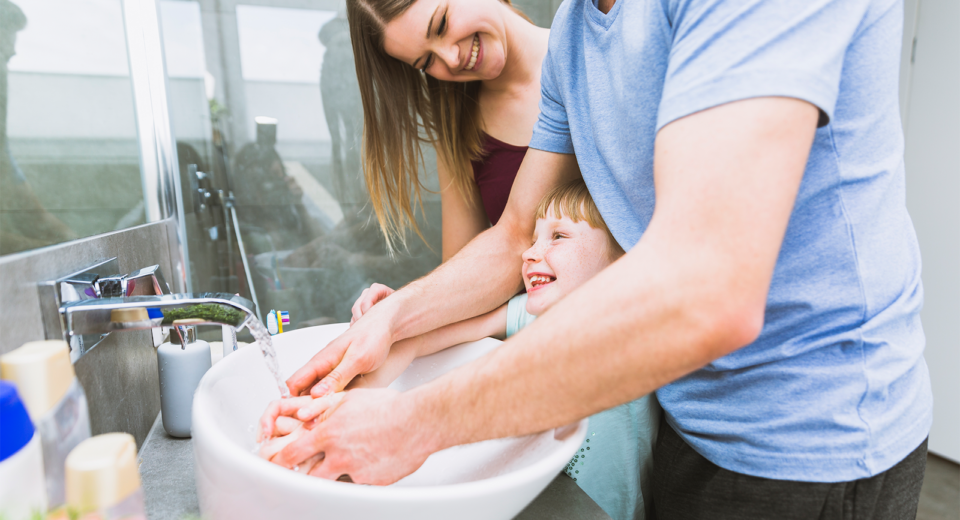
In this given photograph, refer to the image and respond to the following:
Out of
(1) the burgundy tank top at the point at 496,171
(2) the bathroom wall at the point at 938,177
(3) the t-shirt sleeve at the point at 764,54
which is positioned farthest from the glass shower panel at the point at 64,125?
(2) the bathroom wall at the point at 938,177

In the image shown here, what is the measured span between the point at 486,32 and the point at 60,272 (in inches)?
33.3

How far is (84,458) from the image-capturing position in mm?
338

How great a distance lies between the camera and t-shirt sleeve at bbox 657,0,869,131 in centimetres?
36

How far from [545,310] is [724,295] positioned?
0.90 feet

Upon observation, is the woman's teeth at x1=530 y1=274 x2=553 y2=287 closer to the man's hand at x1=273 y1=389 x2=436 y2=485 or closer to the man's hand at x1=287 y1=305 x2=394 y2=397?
the man's hand at x1=287 y1=305 x2=394 y2=397

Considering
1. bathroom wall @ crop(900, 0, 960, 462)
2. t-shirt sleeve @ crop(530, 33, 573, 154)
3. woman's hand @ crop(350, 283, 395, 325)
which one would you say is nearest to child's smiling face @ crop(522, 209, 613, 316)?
t-shirt sleeve @ crop(530, 33, 573, 154)

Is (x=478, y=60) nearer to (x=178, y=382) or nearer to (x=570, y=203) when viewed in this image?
(x=570, y=203)

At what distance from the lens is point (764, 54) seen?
0.36 m

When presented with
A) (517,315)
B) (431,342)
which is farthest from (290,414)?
(517,315)

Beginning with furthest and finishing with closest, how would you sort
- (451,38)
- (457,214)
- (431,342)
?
1. (457,214)
2. (451,38)
3. (431,342)

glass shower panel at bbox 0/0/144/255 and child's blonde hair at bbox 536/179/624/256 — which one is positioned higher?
glass shower panel at bbox 0/0/144/255

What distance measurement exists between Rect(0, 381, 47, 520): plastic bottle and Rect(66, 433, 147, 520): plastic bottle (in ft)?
0.07

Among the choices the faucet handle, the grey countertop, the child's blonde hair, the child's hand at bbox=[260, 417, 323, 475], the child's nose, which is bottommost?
the grey countertop

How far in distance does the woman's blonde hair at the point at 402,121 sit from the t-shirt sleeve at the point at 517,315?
33 cm
